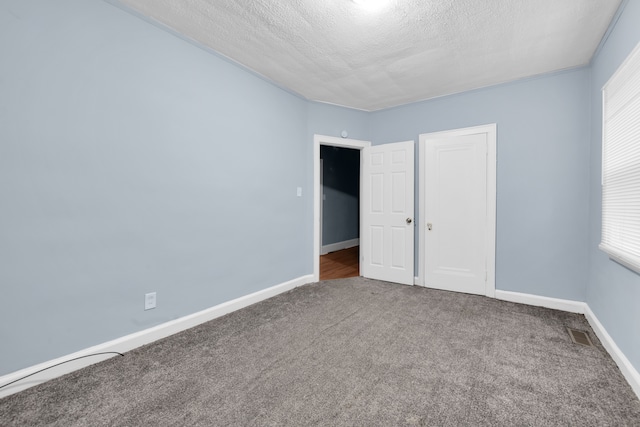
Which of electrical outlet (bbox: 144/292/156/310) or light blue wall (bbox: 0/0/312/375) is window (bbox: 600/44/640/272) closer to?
light blue wall (bbox: 0/0/312/375)

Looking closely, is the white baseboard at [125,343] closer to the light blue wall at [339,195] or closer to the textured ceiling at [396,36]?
the textured ceiling at [396,36]

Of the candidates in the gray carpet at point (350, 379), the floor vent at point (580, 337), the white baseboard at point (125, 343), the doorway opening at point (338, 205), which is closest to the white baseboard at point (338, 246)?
the doorway opening at point (338, 205)

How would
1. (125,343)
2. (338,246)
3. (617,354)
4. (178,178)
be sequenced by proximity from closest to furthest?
1. (617,354)
2. (125,343)
3. (178,178)
4. (338,246)

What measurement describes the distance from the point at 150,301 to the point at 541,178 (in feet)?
13.6

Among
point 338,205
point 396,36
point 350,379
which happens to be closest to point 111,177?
point 350,379

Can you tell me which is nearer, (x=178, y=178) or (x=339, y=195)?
(x=178, y=178)

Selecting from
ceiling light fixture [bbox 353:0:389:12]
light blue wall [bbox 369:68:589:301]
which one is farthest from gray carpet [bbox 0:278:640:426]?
ceiling light fixture [bbox 353:0:389:12]

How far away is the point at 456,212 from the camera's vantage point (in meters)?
3.46

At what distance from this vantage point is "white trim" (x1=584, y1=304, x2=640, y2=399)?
1604mm

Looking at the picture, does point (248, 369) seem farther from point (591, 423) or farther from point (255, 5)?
point (255, 5)

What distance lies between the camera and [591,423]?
4.49 ft

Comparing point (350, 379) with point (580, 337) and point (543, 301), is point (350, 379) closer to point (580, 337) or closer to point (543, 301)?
point (580, 337)

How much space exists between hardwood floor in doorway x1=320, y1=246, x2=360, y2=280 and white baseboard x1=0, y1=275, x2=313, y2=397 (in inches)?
55.5

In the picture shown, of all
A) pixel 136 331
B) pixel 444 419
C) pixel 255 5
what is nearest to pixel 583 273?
pixel 444 419
